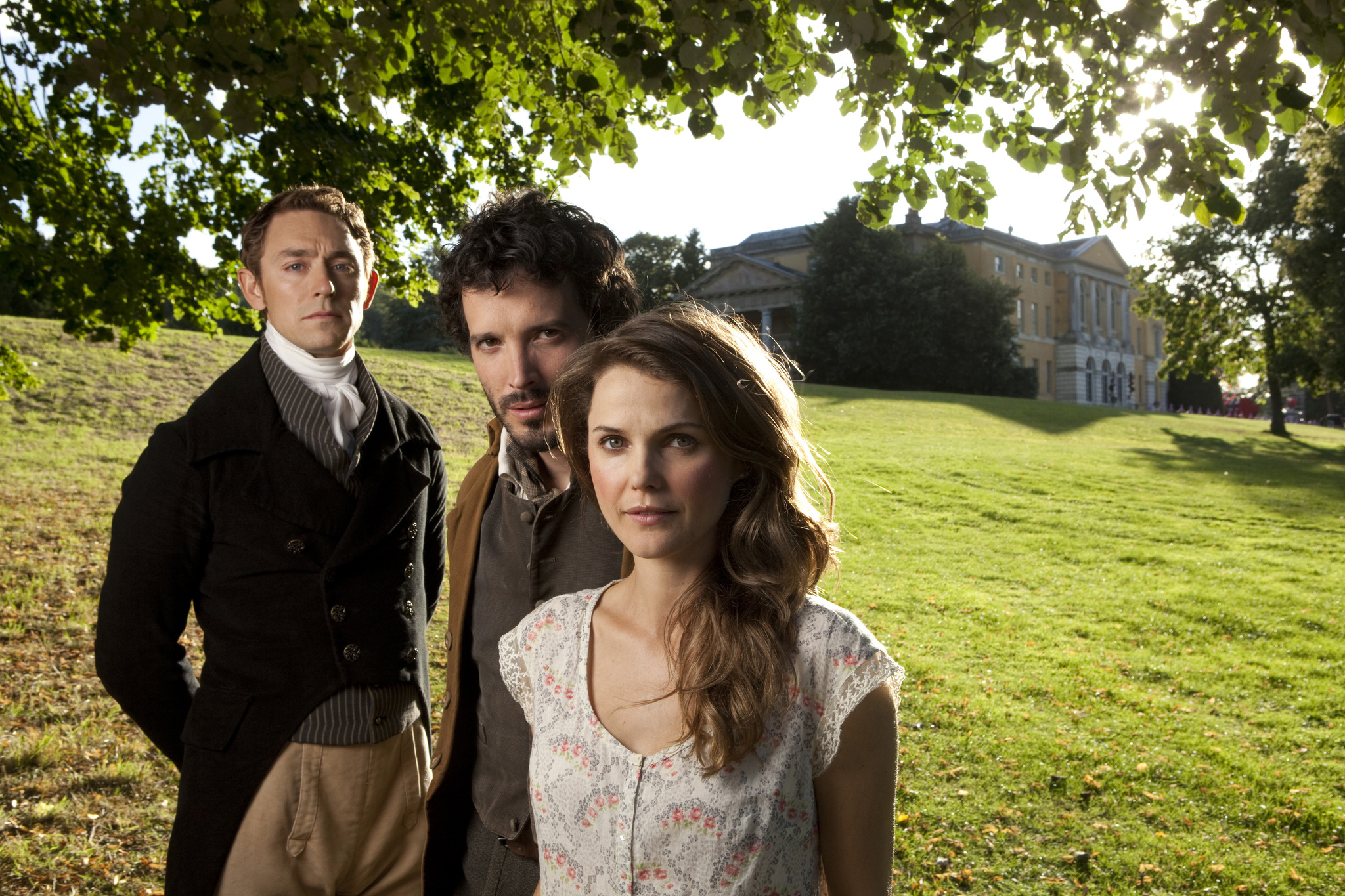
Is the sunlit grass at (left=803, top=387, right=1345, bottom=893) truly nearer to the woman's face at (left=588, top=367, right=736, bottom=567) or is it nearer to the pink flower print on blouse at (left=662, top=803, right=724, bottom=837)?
the pink flower print on blouse at (left=662, top=803, right=724, bottom=837)

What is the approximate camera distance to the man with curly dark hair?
2.49 meters

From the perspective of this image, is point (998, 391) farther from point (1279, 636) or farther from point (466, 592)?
point (466, 592)

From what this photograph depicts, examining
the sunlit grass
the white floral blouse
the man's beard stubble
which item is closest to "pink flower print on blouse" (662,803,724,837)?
the white floral blouse

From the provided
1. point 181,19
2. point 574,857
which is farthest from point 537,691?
point 181,19

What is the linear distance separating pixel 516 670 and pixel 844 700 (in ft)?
2.63

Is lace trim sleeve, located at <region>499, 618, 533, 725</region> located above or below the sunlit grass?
above

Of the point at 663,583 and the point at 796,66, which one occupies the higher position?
the point at 796,66

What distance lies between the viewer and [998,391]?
50469 millimetres

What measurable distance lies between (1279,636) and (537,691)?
1163cm

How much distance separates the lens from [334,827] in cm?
265

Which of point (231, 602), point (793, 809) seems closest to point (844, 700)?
point (793, 809)

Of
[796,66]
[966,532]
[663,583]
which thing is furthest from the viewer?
[966,532]

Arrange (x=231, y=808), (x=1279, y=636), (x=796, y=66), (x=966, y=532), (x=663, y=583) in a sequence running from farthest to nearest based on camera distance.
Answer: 1. (x=966, y=532)
2. (x=1279, y=636)
3. (x=796, y=66)
4. (x=231, y=808)
5. (x=663, y=583)

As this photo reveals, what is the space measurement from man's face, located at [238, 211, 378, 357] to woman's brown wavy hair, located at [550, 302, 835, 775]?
116 cm
